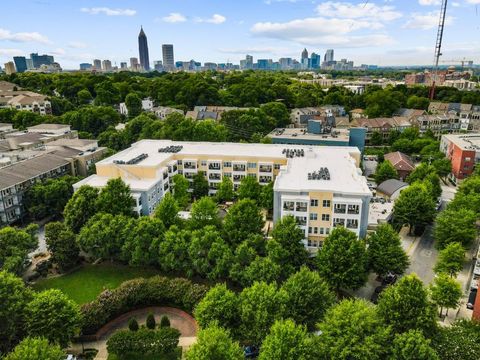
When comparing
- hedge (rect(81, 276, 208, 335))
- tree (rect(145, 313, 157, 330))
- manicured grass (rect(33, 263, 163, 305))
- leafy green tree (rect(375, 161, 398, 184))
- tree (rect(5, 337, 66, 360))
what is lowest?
manicured grass (rect(33, 263, 163, 305))

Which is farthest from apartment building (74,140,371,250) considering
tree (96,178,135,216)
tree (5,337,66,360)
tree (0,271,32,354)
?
tree (5,337,66,360)

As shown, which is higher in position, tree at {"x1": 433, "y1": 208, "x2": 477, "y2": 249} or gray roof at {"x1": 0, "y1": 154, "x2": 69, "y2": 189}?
gray roof at {"x1": 0, "y1": 154, "x2": 69, "y2": 189}

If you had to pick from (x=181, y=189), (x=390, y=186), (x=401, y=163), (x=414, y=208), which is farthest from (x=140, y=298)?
(x=401, y=163)

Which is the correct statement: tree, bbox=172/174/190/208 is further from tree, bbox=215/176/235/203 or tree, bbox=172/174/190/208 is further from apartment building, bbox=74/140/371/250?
tree, bbox=215/176/235/203

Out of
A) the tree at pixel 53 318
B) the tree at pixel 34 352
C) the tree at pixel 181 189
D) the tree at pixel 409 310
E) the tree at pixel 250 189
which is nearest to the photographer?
the tree at pixel 34 352

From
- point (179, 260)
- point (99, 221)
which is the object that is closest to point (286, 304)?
point (179, 260)

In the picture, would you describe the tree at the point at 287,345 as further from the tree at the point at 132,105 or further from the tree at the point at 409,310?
the tree at the point at 132,105

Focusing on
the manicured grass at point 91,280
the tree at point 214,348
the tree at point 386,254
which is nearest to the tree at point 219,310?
the tree at point 214,348

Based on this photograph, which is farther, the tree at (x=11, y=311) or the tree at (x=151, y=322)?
the tree at (x=151, y=322)
